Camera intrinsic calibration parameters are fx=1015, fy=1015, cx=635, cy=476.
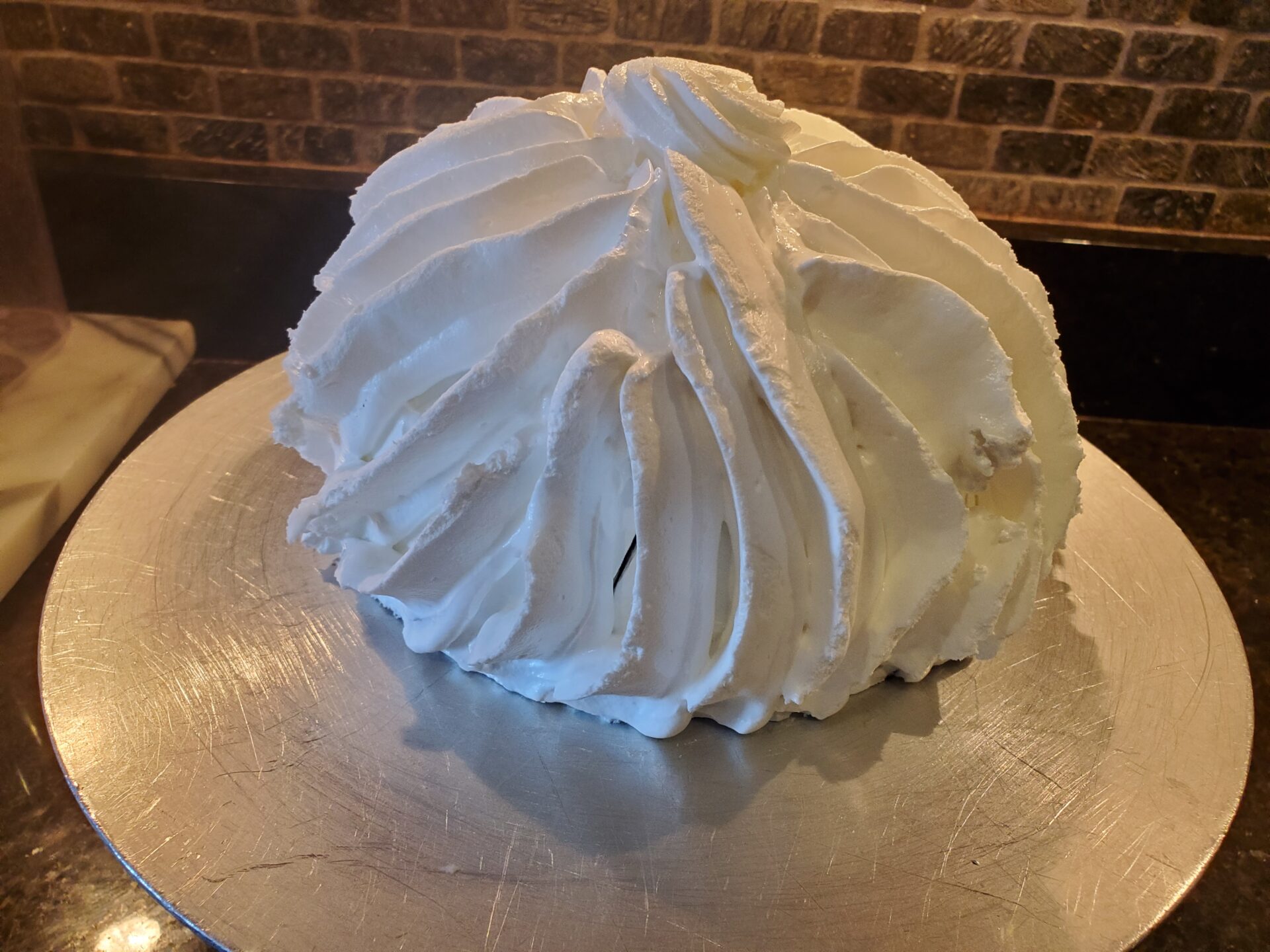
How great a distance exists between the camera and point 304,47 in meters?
1.75

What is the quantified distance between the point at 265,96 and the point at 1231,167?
173cm

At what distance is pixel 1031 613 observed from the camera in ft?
3.36

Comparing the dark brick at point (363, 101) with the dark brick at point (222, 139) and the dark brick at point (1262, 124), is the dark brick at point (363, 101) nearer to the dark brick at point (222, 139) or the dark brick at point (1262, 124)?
the dark brick at point (222, 139)

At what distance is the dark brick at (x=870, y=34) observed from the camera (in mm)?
1704

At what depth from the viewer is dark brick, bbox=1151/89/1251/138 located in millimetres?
1740

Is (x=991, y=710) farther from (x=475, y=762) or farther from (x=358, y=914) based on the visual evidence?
(x=358, y=914)

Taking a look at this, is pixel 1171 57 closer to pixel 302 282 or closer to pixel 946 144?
pixel 946 144

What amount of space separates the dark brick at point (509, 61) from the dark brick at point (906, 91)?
55cm

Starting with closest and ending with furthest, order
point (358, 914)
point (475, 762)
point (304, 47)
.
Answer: point (358, 914) → point (475, 762) → point (304, 47)

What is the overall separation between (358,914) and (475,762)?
169mm

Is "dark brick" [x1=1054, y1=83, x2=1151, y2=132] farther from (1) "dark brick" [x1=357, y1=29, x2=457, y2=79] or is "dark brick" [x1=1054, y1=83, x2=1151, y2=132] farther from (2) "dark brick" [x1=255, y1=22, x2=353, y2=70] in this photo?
(2) "dark brick" [x1=255, y1=22, x2=353, y2=70]

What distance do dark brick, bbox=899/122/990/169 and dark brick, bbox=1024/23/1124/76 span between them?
14cm

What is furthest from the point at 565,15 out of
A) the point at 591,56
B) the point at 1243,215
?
the point at 1243,215

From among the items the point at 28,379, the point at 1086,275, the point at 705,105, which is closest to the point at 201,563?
the point at 705,105
